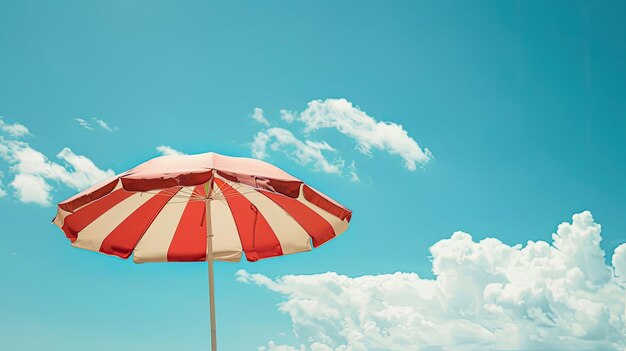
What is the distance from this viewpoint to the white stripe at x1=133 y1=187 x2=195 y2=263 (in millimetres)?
6770

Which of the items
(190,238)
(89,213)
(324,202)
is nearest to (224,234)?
(190,238)

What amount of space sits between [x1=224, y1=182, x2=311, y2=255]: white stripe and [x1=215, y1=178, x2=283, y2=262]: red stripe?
6 cm

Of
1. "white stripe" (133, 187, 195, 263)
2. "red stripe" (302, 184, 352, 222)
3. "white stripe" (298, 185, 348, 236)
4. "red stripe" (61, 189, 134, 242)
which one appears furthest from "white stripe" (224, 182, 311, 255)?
"red stripe" (61, 189, 134, 242)

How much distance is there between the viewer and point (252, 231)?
682 centimetres

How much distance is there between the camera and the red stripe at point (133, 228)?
21.7ft

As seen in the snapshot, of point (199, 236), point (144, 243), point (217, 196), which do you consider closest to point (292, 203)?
point (217, 196)

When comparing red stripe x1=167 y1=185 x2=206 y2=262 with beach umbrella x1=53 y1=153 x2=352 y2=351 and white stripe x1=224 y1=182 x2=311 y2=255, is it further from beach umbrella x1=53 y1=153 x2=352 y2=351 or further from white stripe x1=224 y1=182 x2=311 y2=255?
white stripe x1=224 y1=182 x2=311 y2=255

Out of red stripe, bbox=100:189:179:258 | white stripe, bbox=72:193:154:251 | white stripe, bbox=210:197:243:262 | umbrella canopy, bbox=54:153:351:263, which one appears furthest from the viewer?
white stripe, bbox=210:197:243:262

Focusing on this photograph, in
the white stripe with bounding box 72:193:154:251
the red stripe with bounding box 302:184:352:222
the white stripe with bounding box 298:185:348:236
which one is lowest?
the red stripe with bounding box 302:184:352:222

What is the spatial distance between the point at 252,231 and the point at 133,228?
129 centimetres

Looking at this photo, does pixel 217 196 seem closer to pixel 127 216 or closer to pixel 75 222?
pixel 127 216

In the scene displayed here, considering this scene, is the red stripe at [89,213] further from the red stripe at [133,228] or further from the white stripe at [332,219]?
the white stripe at [332,219]

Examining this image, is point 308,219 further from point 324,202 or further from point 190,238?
point 190,238

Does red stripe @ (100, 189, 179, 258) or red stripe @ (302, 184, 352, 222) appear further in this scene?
red stripe @ (100, 189, 179, 258)
